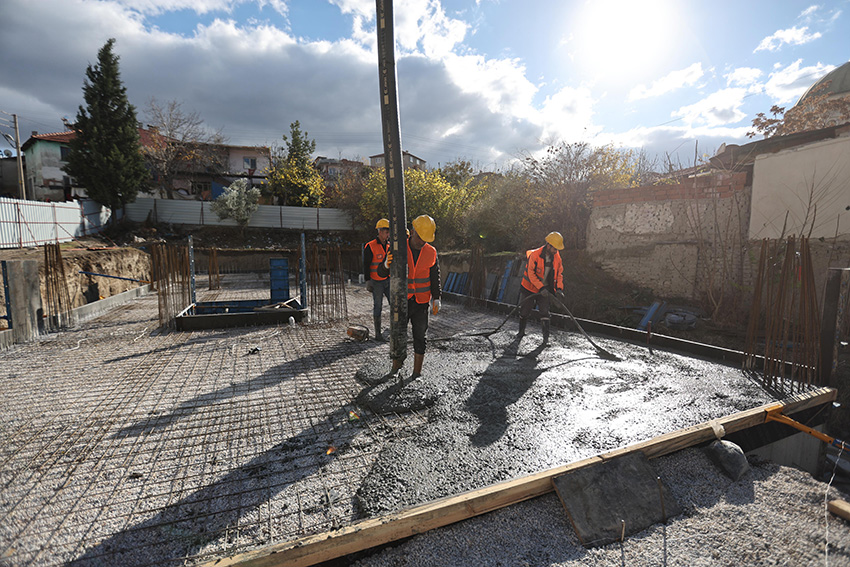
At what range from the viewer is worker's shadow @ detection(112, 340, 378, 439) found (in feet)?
11.4

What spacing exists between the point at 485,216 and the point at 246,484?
13.1 metres

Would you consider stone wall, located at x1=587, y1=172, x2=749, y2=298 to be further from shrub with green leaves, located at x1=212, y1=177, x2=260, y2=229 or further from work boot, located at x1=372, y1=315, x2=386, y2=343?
shrub with green leaves, located at x1=212, y1=177, x2=260, y2=229

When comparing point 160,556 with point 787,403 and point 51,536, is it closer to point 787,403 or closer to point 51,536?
point 51,536

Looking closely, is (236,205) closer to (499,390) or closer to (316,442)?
(499,390)

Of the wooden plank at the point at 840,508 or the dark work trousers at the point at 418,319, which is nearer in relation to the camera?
the wooden plank at the point at 840,508

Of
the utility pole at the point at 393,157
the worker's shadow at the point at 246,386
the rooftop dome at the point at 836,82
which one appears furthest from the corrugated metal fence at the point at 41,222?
the rooftop dome at the point at 836,82

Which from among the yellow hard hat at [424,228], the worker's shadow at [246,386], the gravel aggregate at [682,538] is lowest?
the gravel aggregate at [682,538]

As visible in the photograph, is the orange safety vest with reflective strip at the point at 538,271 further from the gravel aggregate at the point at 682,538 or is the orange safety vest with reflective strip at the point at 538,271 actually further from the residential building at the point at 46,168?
the residential building at the point at 46,168

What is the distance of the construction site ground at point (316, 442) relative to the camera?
2184 mm

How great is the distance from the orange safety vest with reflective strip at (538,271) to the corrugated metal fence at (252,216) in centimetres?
2327

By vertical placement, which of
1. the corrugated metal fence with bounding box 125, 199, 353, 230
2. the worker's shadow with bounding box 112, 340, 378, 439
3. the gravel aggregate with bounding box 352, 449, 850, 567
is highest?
the corrugated metal fence with bounding box 125, 199, 353, 230

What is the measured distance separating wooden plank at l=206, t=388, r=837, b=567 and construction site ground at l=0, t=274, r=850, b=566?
10 centimetres

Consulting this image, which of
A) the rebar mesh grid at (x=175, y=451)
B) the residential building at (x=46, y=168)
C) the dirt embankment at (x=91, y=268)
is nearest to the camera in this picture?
the rebar mesh grid at (x=175, y=451)

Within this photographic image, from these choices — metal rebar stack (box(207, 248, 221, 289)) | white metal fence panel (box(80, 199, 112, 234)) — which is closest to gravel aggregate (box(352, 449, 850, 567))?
metal rebar stack (box(207, 248, 221, 289))
